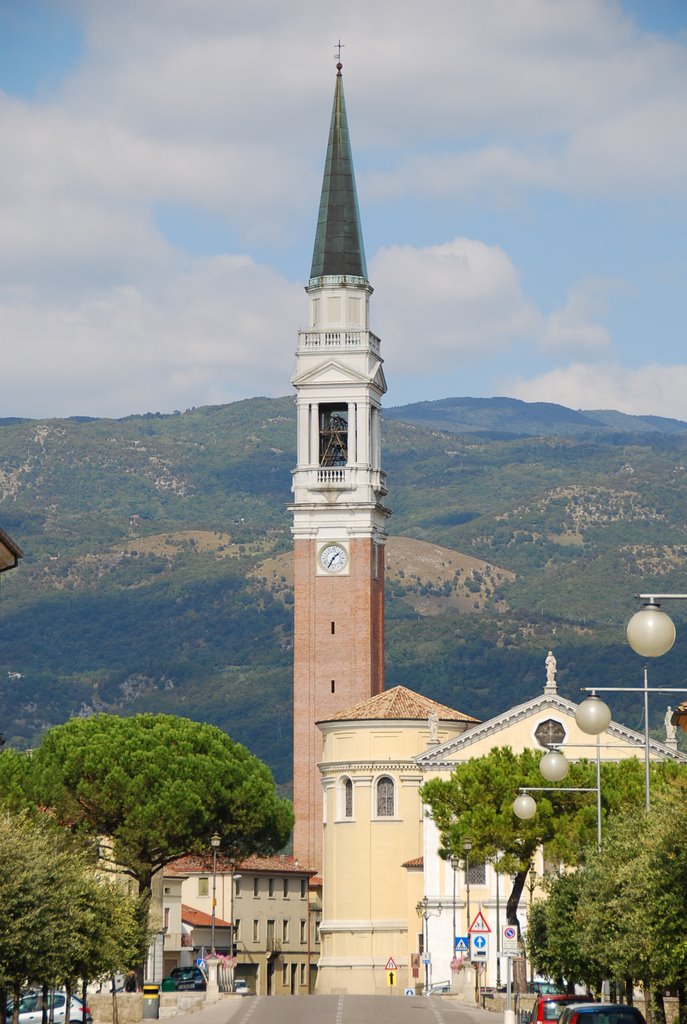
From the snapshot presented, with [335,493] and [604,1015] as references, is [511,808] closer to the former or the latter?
[604,1015]

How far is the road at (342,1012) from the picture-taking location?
6016 cm

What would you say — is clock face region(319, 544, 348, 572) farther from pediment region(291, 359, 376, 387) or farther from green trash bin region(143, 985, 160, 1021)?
green trash bin region(143, 985, 160, 1021)

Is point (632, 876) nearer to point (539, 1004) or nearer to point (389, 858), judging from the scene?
point (539, 1004)

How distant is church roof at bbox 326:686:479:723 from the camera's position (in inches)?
4257

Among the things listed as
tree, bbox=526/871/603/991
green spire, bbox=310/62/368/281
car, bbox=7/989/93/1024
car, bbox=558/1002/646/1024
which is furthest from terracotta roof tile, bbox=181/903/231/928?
car, bbox=558/1002/646/1024

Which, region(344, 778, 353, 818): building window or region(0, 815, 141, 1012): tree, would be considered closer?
region(0, 815, 141, 1012): tree

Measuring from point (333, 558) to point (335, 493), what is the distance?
12.3ft

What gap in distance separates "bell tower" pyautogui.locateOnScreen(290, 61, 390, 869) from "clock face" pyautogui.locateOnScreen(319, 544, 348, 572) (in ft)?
0.18


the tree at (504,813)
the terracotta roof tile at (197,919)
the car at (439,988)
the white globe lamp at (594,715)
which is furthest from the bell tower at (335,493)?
the white globe lamp at (594,715)

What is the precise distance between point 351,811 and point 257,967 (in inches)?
931

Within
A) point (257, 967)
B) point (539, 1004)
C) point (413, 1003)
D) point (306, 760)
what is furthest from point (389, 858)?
point (539, 1004)

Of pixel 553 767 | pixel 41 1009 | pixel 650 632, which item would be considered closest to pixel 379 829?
pixel 41 1009

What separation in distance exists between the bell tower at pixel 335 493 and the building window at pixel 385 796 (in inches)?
334

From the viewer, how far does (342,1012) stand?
6619 centimetres
